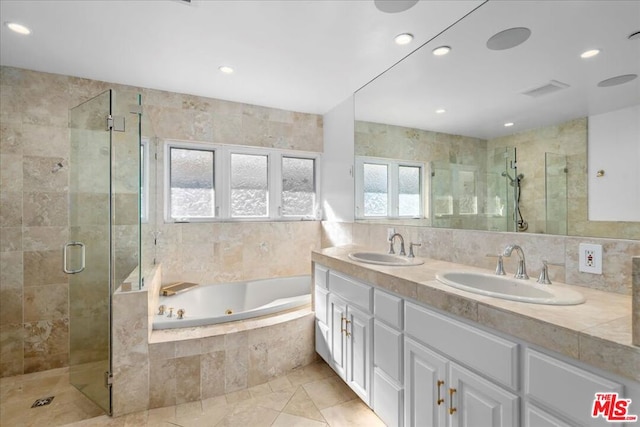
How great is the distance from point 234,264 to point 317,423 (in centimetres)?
177

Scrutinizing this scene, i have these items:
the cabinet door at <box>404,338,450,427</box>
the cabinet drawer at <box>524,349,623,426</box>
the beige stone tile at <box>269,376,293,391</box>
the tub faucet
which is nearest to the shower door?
the beige stone tile at <box>269,376,293,391</box>

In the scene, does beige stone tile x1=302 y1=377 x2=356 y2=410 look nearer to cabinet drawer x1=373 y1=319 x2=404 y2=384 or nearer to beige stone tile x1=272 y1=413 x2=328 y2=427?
beige stone tile x1=272 y1=413 x2=328 y2=427

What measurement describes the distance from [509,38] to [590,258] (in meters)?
1.21

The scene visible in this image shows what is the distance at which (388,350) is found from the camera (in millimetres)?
1598

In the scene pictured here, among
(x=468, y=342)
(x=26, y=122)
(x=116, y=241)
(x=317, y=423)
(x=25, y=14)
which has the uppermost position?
(x=25, y=14)

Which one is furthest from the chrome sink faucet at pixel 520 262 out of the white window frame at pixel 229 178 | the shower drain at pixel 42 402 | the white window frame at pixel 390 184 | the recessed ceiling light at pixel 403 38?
the shower drain at pixel 42 402

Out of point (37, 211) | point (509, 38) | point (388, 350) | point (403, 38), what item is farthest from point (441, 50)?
point (37, 211)

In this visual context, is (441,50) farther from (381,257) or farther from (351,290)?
(351,290)

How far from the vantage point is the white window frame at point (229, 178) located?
2955 millimetres

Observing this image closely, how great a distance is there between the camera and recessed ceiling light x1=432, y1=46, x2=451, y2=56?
1.95 metres

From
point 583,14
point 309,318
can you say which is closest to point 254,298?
point 309,318

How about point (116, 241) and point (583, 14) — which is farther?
point (116, 241)

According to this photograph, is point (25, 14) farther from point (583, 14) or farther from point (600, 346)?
point (600, 346)

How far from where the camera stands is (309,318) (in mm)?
2432
